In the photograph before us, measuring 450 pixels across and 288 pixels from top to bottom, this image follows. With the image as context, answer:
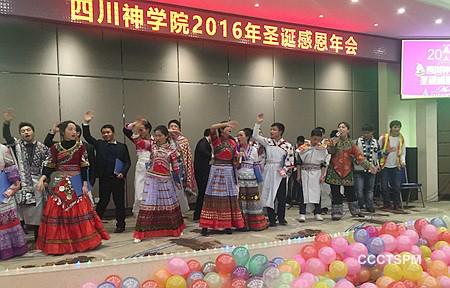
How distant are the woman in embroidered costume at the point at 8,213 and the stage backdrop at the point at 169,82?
170 cm

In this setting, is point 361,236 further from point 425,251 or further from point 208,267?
point 208,267

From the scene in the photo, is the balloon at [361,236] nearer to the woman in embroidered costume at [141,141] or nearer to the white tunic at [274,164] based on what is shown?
the white tunic at [274,164]

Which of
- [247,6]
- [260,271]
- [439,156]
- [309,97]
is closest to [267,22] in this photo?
[247,6]

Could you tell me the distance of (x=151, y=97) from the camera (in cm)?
680

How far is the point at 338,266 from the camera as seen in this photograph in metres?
2.88

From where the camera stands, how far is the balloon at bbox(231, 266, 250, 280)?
2648 millimetres

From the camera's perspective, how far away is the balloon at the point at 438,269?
9.38 feet

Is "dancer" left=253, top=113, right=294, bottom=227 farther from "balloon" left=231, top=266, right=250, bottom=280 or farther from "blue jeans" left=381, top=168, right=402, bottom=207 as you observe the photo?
"balloon" left=231, top=266, right=250, bottom=280

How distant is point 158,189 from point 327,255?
7.64 feet

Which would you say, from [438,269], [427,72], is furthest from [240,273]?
[427,72]

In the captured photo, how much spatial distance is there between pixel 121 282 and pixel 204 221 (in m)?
2.67

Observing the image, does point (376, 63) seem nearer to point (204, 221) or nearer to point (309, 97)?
point (309, 97)

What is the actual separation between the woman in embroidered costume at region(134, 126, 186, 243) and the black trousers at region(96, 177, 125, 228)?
0.62 meters

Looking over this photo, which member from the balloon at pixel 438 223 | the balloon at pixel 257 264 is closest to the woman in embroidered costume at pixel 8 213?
the balloon at pixel 257 264
